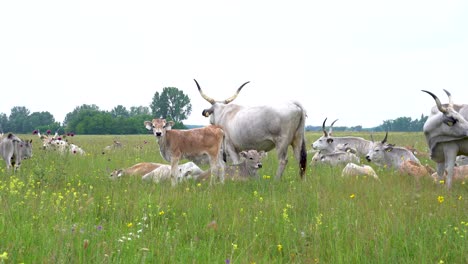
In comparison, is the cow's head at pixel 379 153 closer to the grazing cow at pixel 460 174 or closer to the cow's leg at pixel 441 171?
the grazing cow at pixel 460 174

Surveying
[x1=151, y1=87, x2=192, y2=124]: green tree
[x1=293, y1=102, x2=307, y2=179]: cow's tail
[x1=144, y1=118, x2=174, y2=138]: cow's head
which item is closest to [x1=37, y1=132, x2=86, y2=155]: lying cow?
[x1=144, y1=118, x2=174, y2=138]: cow's head

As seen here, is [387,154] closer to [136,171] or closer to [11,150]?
[136,171]

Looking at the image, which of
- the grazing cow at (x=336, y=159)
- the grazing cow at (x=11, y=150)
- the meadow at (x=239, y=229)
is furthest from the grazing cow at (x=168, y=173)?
the grazing cow at (x=336, y=159)

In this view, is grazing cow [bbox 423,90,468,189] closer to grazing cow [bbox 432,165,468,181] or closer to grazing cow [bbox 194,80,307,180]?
grazing cow [bbox 432,165,468,181]

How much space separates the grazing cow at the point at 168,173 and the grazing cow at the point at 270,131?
1418mm

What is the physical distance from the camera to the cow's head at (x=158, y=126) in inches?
362

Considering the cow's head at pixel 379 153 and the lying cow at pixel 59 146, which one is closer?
the cow's head at pixel 379 153

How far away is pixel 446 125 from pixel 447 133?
180 millimetres

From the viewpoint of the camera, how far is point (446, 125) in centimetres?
808

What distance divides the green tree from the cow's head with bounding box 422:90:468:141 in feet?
287

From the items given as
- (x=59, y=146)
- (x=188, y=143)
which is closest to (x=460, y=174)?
(x=188, y=143)

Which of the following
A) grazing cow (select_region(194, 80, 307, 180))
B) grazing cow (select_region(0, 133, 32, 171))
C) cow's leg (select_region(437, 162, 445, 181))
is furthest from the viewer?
grazing cow (select_region(0, 133, 32, 171))

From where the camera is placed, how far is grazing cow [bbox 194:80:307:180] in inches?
395

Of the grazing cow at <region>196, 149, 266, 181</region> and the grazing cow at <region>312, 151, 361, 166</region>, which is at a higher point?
the grazing cow at <region>196, 149, 266, 181</region>
